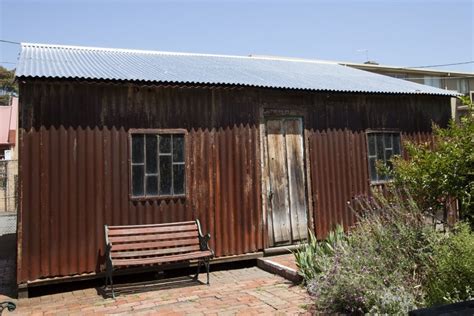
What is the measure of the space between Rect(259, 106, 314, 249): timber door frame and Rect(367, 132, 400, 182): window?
1792 mm

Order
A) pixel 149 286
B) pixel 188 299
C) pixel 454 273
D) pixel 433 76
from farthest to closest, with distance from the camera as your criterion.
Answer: pixel 433 76 → pixel 149 286 → pixel 188 299 → pixel 454 273

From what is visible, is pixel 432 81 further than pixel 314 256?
Yes

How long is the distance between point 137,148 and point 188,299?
286 cm

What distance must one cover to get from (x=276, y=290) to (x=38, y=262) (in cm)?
381

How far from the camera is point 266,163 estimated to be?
8.41 m

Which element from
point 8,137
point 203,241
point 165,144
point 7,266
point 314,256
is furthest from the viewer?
point 8,137

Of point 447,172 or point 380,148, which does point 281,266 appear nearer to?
point 447,172

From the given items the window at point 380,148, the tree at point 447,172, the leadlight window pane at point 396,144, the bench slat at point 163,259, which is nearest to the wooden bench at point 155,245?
the bench slat at point 163,259

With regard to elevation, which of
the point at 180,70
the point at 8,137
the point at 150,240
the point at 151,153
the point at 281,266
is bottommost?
the point at 281,266

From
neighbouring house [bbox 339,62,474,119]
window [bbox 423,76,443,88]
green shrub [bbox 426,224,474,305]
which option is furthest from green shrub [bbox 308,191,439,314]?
window [bbox 423,76,443,88]

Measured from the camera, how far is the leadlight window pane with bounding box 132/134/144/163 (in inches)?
288

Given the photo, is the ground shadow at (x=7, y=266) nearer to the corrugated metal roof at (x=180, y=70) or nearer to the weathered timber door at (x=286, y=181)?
the corrugated metal roof at (x=180, y=70)

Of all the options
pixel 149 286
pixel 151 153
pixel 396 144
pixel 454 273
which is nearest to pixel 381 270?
pixel 454 273

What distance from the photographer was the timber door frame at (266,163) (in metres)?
8.29
